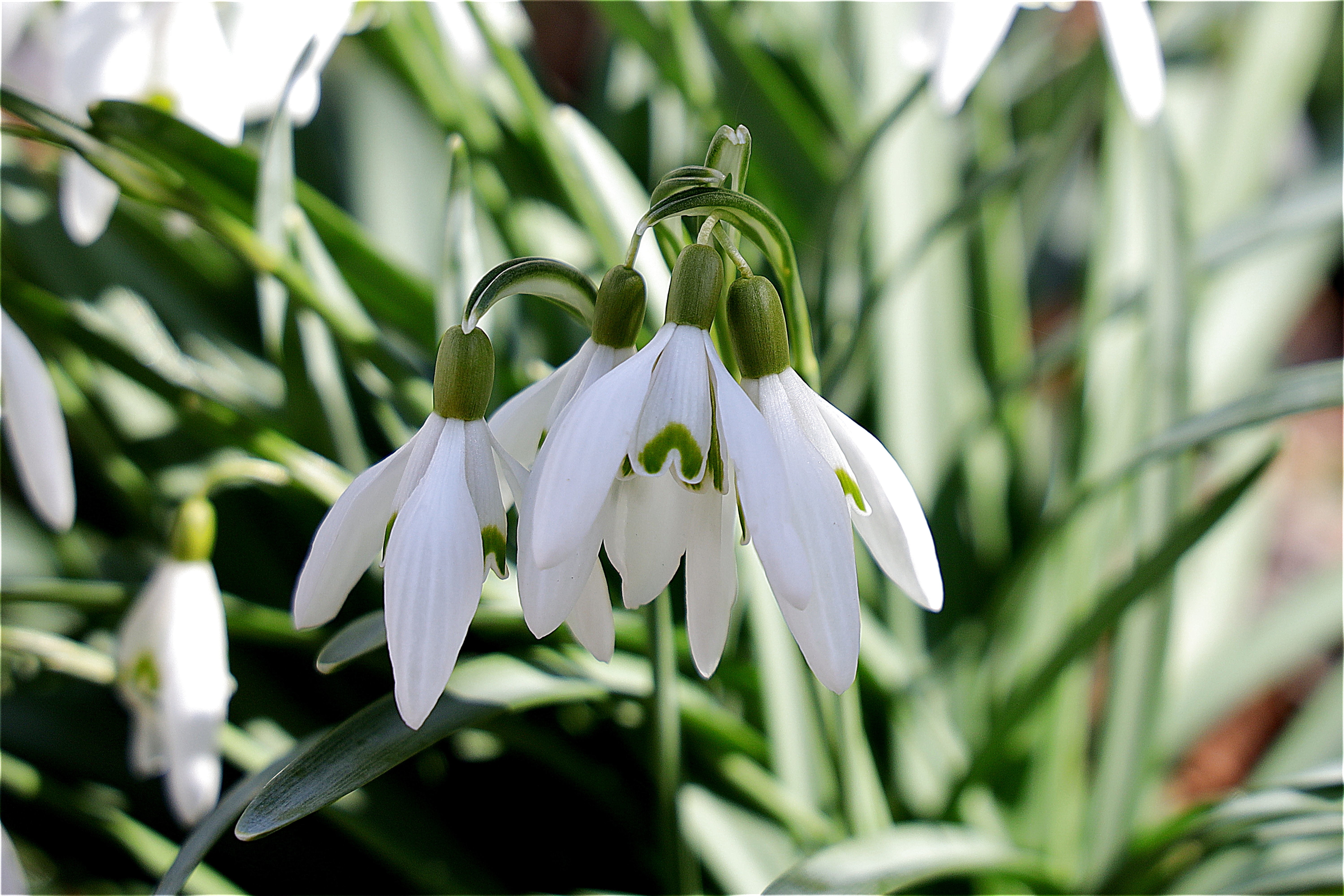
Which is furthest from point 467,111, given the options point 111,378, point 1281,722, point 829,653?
point 1281,722

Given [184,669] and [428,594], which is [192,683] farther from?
[428,594]

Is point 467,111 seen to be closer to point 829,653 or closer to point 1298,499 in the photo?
point 829,653

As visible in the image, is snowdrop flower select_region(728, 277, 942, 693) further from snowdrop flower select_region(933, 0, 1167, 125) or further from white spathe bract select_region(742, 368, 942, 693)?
snowdrop flower select_region(933, 0, 1167, 125)

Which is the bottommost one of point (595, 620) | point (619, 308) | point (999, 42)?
point (595, 620)

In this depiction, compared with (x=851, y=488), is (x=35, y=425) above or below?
above

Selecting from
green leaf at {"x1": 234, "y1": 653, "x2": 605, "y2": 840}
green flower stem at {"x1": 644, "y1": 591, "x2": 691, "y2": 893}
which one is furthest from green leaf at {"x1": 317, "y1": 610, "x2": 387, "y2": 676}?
green flower stem at {"x1": 644, "y1": 591, "x2": 691, "y2": 893}

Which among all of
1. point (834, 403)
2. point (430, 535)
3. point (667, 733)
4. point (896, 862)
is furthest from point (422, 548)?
point (834, 403)

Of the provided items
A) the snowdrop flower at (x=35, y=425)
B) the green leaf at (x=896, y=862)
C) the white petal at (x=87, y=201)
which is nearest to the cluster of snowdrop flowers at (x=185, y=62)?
the white petal at (x=87, y=201)

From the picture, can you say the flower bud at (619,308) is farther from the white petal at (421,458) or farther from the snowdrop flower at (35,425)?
the snowdrop flower at (35,425)
